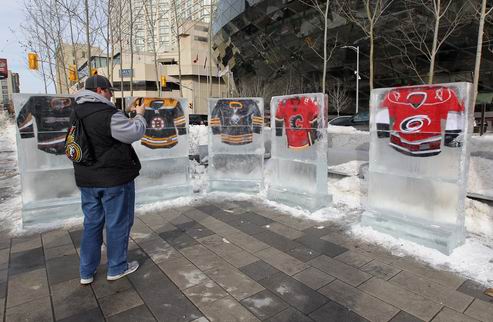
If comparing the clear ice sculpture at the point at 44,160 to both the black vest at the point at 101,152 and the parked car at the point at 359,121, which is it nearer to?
the black vest at the point at 101,152

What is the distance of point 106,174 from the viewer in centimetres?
323

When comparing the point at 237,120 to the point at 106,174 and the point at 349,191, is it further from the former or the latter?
the point at 106,174

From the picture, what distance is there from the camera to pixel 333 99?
118 ft

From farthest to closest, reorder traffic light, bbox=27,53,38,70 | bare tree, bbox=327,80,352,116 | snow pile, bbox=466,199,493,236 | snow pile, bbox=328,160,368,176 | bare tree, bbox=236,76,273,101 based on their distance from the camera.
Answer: bare tree, bbox=236,76,273,101 → bare tree, bbox=327,80,352,116 → traffic light, bbox=27,53,38,70 → snow pile, bbox=328,160,368,176 → snow pile, bbox=466,199,493,236

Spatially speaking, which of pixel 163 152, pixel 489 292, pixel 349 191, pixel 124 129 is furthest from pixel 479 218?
pixel 163 152

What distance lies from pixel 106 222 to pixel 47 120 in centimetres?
280

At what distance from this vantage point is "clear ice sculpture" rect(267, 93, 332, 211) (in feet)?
18.5

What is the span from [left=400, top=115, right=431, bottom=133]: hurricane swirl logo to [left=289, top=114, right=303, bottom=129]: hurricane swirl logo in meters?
1.81

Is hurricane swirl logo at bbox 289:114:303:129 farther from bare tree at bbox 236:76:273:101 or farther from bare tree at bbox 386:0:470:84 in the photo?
bare tree at bbox 236:76:273:101

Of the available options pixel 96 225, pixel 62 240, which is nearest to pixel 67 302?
pixel 96 225

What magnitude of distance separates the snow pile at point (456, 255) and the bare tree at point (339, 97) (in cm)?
3158

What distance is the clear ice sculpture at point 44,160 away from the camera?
5.15 metres

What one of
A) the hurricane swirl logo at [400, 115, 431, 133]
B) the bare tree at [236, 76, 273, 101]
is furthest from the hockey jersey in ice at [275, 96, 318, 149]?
the bare tree at [236, 76, 273, 101]

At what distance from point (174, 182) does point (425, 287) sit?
15.0 ft
